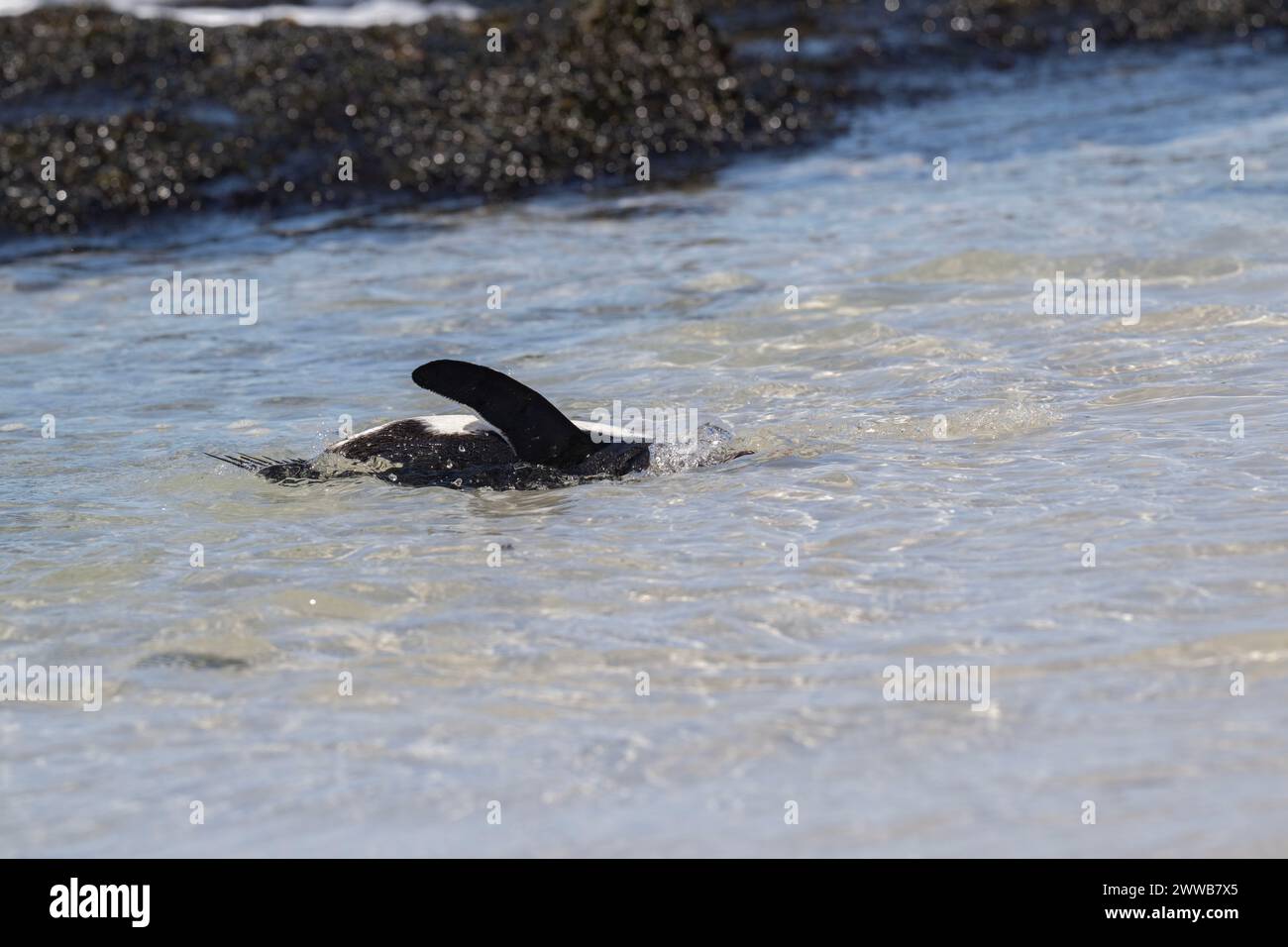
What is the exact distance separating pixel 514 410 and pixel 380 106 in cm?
851

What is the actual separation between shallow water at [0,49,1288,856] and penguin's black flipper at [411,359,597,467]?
195 millimetres

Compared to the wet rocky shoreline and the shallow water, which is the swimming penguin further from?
the wet rocky shoreline

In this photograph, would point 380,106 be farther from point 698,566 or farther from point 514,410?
point 698,566

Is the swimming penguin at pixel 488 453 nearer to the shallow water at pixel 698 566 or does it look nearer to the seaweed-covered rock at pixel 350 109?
the shallow water at pixel 698 566

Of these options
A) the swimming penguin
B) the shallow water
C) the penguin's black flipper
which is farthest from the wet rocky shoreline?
the penguin's black flipper

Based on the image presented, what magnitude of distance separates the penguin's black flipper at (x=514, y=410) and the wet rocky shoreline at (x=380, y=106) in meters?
7.19

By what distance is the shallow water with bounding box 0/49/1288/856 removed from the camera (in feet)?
12.9

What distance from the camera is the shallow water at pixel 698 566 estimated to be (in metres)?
3.92

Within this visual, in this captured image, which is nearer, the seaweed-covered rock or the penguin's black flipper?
the penguin's black flipper

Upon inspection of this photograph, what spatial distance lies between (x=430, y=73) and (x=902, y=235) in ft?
18.1

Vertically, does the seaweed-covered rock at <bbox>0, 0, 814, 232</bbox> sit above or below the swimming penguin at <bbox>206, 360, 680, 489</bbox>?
above

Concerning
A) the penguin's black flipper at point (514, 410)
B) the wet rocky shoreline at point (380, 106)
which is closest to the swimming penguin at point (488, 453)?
the penguin's black flipper at point (514, 410)

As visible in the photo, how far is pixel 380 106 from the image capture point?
13.8 metres
